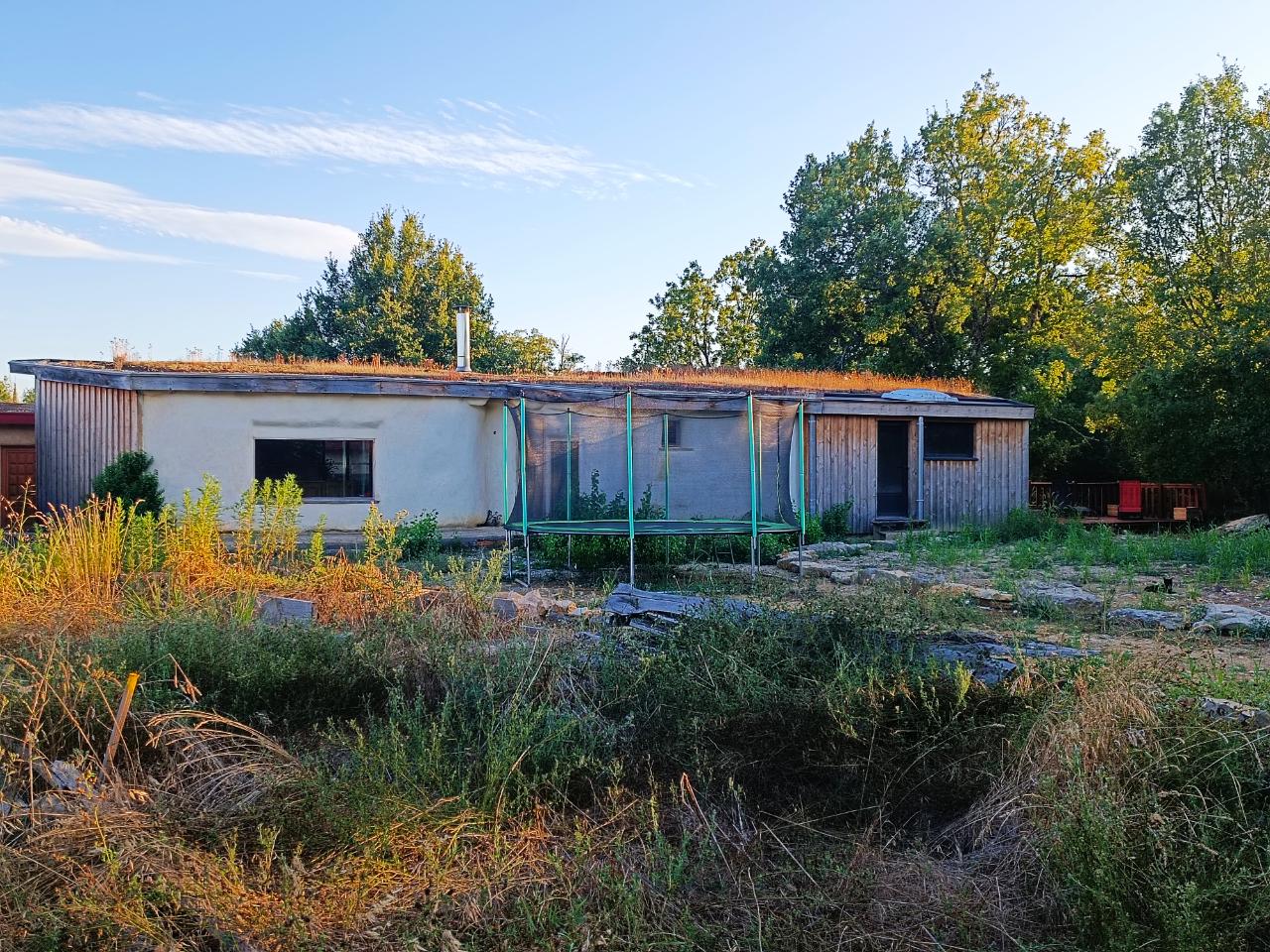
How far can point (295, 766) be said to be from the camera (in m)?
3.20

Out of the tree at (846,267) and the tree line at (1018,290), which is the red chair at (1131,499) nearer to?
the tree line at (1018,290)

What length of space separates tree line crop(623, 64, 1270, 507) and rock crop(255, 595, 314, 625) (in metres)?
18.5

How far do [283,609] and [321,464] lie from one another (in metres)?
8.06

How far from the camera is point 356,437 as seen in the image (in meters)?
13.4

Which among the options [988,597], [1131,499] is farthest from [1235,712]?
[1131,499]

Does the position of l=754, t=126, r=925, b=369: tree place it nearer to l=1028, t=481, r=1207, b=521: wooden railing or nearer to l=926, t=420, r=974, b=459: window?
l=1028, t=481, r=1207, b=521: wooden railing

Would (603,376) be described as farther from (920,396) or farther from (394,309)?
(394,309)

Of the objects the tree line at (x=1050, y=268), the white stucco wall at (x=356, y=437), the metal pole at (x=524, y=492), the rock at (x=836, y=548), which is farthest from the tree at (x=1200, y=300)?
the metal pole at (x=524, y=492)

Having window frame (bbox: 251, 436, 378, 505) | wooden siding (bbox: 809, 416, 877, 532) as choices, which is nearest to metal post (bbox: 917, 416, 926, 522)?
wooden siding (bbox: 809, 416, 877, 532)

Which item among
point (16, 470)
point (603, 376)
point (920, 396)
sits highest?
point (603, 376)

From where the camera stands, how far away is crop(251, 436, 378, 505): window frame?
13.0 m

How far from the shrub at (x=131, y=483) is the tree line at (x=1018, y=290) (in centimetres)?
1850

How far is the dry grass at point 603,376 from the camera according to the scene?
44.0 feet

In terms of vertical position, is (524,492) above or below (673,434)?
below
